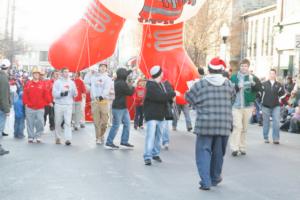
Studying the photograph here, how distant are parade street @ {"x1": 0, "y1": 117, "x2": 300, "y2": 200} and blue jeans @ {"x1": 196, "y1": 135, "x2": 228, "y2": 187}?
0.17 meters

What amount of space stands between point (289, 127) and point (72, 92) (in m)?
7.67

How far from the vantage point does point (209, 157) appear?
823 centimetres

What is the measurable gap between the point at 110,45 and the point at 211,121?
8641 mm

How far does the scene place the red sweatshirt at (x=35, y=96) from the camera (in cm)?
1316


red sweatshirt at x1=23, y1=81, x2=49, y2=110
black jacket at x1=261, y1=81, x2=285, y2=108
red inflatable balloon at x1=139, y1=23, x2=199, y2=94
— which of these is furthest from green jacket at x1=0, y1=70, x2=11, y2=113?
black jacket at x1=261, y1=81, x2=285, y2=108

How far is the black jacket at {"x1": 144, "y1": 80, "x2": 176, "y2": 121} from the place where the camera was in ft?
34.4

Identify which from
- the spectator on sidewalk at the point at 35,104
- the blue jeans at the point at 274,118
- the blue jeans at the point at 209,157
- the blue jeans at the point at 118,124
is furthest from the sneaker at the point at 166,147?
the blue jeans at the point at 209,157

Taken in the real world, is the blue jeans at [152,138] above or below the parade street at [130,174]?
above

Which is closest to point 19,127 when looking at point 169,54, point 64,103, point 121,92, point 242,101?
point 64,103

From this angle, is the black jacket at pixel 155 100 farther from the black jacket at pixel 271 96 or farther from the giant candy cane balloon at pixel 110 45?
the giant candy cane balloon at pixel 110 45

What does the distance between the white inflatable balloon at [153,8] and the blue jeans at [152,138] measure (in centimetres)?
422

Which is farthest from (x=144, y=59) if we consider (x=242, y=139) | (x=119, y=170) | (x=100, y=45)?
(x=119, y=170)

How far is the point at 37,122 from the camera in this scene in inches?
521

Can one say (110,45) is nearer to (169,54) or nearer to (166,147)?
(169,54)
